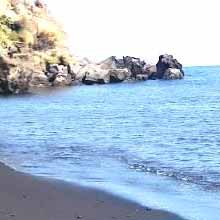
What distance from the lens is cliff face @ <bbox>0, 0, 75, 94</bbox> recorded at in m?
72.4

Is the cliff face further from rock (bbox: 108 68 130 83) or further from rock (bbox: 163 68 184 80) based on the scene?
rock (bbox: 163 68 184 80)

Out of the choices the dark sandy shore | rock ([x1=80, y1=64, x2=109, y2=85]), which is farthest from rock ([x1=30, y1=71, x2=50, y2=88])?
the dark sandy shore

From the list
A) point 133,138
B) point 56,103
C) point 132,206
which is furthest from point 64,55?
point 132,206

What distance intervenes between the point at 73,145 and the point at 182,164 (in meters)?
6.20

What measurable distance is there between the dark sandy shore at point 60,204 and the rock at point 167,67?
84020 millimetres

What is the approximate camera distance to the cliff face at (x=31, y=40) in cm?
7239

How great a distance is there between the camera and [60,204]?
12477mm

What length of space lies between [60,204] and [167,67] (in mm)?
89908

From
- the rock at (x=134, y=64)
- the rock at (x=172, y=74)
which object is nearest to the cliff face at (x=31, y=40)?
the rock at (x=134, y=64)

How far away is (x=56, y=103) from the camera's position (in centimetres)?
4938

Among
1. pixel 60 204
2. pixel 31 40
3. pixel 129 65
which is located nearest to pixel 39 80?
pixel 31 40

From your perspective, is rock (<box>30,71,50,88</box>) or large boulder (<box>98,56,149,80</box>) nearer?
rock (<box>30,71,50,88</box>)

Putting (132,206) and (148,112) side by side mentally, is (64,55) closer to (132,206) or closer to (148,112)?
(148,112)

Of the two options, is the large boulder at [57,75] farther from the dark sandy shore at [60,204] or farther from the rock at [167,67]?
the dark sandy shore at [60,204]
